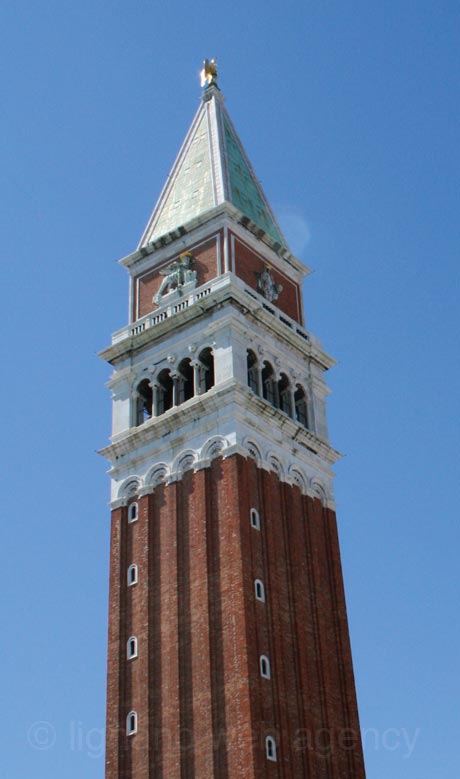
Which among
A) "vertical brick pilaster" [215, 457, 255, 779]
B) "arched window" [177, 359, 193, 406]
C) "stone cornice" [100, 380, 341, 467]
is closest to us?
"vertical brick pilaster" [215, 457, 255, 779]

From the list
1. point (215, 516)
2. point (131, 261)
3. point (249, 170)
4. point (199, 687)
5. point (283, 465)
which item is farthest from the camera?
point (249, 170)

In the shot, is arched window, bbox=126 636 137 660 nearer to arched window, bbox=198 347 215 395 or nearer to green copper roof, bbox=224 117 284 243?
arched window, bbox=198 347 215 395

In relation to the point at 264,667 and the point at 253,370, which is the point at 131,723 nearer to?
the point at 264,667

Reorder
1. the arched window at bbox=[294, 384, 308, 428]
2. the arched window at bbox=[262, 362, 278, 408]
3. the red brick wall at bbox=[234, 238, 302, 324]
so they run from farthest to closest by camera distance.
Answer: the red brick wall at bbox=[234, 238, 302, 324] → the arched window at bbox=[294, 384, 308, 428] → the arched window at bbox=[262, 362, 278, 408]

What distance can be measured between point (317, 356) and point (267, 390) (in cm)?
530

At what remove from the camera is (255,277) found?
68500mm

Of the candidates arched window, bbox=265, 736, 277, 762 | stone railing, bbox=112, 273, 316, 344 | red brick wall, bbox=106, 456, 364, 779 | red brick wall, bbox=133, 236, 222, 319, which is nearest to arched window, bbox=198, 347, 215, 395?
stone railing, bbox=112, 273, 316, 344

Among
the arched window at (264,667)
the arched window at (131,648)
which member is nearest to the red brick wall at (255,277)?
the arched window at (131,648)

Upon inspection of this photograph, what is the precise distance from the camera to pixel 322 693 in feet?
186

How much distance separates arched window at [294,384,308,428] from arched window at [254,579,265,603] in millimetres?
12269

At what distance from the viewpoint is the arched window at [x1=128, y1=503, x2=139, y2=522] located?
6183 cm

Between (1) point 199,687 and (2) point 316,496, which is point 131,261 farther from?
(1) point 199,687

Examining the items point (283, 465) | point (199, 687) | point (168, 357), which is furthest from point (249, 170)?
point (199, 687)

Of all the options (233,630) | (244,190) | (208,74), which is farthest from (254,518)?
(208,74)
